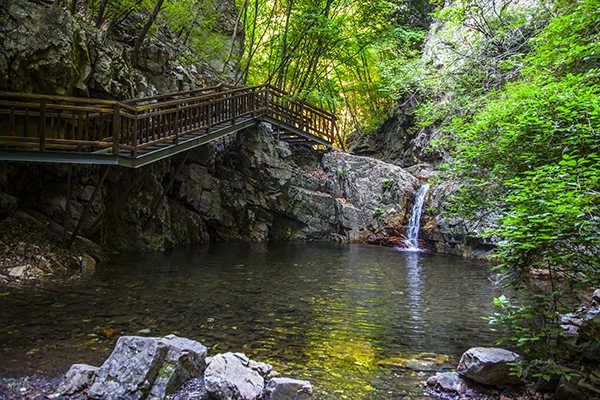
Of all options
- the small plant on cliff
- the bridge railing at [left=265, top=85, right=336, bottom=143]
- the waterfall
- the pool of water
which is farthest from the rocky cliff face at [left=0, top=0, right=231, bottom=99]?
the waterfall

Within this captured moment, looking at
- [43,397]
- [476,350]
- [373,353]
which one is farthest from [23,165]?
[476,350]

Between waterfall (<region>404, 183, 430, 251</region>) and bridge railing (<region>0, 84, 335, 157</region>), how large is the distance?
6.21 metres

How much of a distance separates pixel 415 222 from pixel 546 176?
15.5 m

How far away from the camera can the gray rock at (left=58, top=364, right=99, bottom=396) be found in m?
2.99

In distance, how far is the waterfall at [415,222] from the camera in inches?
714

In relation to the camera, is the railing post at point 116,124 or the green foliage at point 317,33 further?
the green foliage at point 317,33

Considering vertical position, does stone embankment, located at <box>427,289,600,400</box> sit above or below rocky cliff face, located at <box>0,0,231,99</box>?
below

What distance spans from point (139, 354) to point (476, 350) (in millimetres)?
3397

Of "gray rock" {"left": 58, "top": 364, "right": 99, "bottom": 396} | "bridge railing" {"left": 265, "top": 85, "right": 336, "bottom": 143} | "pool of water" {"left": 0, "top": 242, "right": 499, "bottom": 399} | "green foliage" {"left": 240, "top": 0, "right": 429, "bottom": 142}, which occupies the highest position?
"green foliage" {"left": 240, "top": 0, "right": 429, "bottom": 142}

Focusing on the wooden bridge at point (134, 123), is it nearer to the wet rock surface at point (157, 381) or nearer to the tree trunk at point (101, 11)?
the tree trunk at point (101, 11)

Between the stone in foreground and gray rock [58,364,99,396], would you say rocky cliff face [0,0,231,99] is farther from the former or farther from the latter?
the stone in foreground

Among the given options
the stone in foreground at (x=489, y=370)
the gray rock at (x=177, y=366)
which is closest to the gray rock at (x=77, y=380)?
the gray rock at (x=177, y=366)

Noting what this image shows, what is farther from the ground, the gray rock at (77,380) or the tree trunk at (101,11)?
the tree trunk at (101,11)

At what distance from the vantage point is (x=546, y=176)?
3793mm
